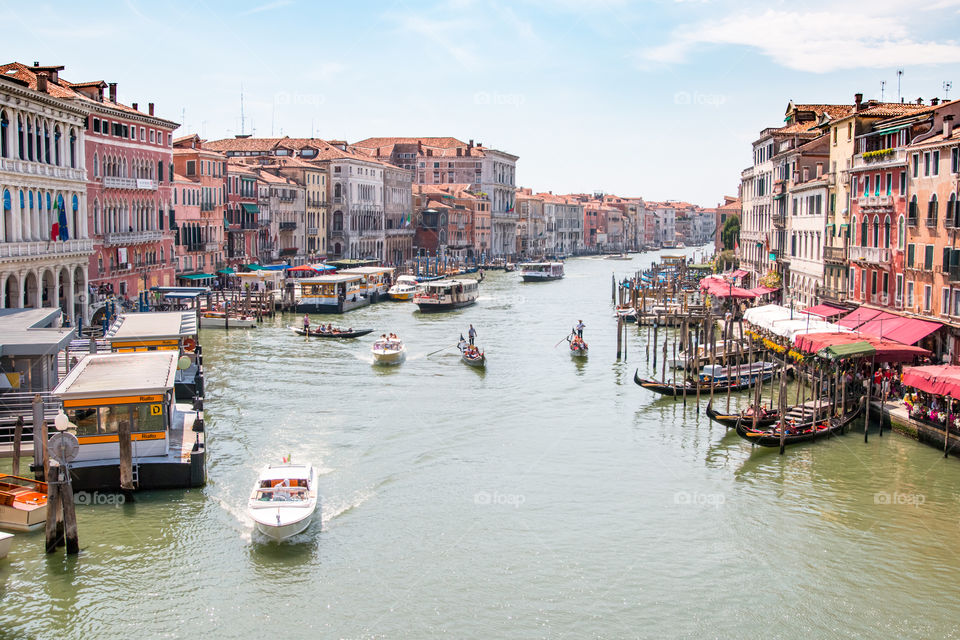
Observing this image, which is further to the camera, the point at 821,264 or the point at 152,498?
the point at 821,264

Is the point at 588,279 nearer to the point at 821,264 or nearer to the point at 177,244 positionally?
the point at 177,244

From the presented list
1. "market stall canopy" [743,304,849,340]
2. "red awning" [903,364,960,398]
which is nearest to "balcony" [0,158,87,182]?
"market stall canopy" [743,304,849,340]

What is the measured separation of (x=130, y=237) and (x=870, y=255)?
2258cm

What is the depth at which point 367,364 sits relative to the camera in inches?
1002

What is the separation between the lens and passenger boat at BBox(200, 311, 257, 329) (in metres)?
32.7

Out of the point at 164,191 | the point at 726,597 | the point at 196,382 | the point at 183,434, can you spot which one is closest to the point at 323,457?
the point at 183,434

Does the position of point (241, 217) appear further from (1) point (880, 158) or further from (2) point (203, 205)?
(1) point (880, 158)

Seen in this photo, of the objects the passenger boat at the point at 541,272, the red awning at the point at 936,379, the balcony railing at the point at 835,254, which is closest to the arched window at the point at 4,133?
the red awning at the point at 936,379

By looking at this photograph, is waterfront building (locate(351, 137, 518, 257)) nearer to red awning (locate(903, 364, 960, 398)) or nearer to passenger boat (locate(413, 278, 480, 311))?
passenger boat (locate(413, 278, 480, 311))

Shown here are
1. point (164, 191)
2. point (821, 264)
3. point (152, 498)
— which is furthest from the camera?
point (164, 191)

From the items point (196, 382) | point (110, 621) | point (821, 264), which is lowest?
point (110, 621)

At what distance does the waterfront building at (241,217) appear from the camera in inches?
1786

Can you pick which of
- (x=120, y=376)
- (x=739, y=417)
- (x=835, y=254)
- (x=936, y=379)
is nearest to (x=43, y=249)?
(x=120, y=376)

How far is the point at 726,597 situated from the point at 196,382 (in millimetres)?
11890
